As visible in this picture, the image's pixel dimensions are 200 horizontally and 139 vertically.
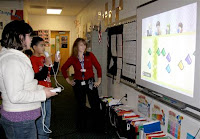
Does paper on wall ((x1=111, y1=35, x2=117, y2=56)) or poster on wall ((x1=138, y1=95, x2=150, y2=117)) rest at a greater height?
paper on wall ((x1=111, y1=35, x2=117, y2=56))

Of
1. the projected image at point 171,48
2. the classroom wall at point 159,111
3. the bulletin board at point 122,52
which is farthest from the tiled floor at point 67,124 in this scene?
the projected image at point 171,48

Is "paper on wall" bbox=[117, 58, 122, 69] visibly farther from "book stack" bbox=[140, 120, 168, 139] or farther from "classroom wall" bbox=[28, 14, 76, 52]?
"classroom wall" bbox=[28, 14, 76, 52]

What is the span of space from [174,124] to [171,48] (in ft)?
2.36

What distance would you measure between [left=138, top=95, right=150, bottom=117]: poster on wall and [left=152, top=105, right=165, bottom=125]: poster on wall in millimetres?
142

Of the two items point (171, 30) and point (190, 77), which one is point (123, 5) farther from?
point (190, 77)

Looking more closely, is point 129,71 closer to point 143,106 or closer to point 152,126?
point 143,106

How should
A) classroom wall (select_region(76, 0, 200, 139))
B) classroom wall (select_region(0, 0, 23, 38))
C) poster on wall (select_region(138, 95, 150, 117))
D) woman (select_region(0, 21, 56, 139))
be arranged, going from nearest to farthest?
woman (select_region(0, 21, 56, 139)), classroom wall (select_region(76, 0, 200, 139)), poster on wall (select_region(138, 95, 150, 117)), classroom wall (select_region(0, 0, 23, 38))

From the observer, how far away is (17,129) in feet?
4.59

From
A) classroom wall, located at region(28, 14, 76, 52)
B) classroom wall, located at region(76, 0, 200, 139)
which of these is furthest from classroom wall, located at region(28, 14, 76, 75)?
classroom wall, located at region(76, 0, 200, 139)

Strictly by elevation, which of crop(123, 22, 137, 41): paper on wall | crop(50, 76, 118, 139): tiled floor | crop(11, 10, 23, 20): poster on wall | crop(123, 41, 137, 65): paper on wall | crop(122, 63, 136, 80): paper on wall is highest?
crop(11, 10, 23, 20): poster on wall

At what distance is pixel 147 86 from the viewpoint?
7.53 feet

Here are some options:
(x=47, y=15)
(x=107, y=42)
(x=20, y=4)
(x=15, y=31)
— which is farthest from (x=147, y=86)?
(x=47, y=15)

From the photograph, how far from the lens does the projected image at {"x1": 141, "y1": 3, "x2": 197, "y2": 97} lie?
1597mm

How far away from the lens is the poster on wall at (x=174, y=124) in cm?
187
